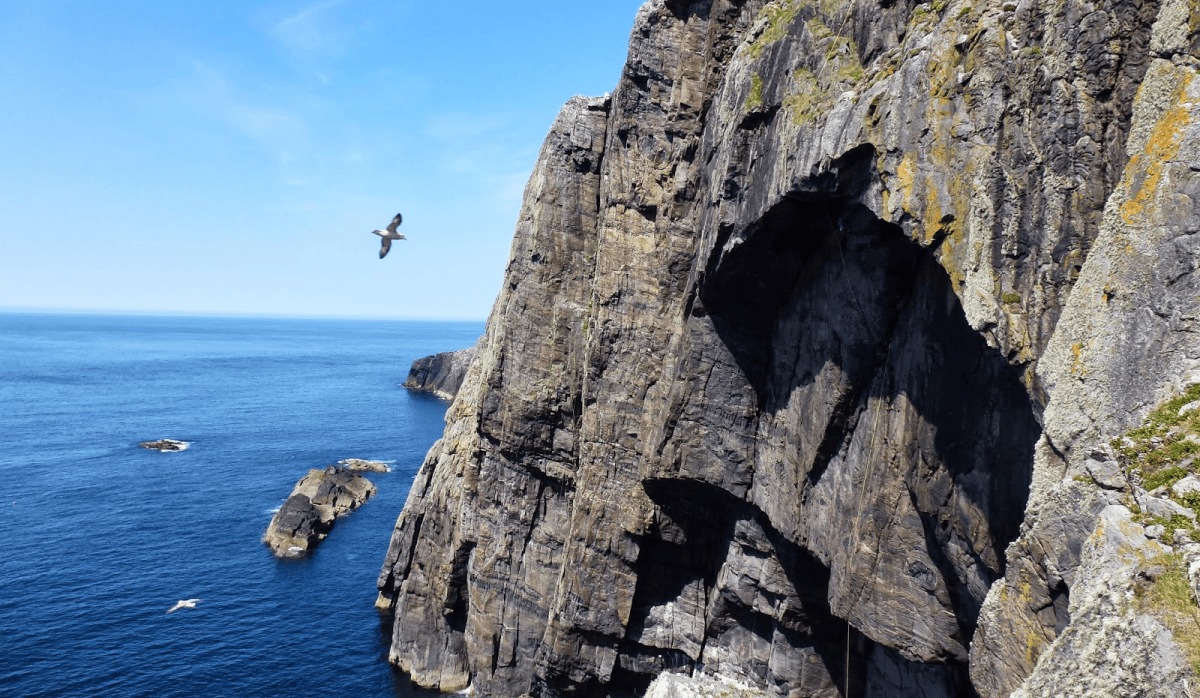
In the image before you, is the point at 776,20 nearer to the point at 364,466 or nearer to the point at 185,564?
the point at 185,564

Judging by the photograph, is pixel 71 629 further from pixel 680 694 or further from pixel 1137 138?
pixel 1137 138

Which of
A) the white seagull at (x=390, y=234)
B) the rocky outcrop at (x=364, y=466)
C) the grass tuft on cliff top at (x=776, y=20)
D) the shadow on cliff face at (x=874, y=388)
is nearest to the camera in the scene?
the shadow on cliff face at (x=874, y=388)

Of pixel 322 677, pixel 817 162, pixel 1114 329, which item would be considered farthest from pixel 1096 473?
pixel 322 677

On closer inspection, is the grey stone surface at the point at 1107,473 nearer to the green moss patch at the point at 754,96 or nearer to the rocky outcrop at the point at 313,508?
the green moss patch at the point at 754,96

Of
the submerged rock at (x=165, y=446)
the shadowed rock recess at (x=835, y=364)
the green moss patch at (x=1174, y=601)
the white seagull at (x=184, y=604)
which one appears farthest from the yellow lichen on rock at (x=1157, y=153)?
the submerged rock at (x=165, y=446)

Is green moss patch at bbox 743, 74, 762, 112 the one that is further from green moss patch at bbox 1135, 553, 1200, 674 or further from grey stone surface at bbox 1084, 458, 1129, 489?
green moss patch at bbox 1135, 553, 1200, 674

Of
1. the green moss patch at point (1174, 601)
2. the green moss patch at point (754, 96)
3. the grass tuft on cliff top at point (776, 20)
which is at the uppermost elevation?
the grass tuft on cliff top at point (776, 20)
